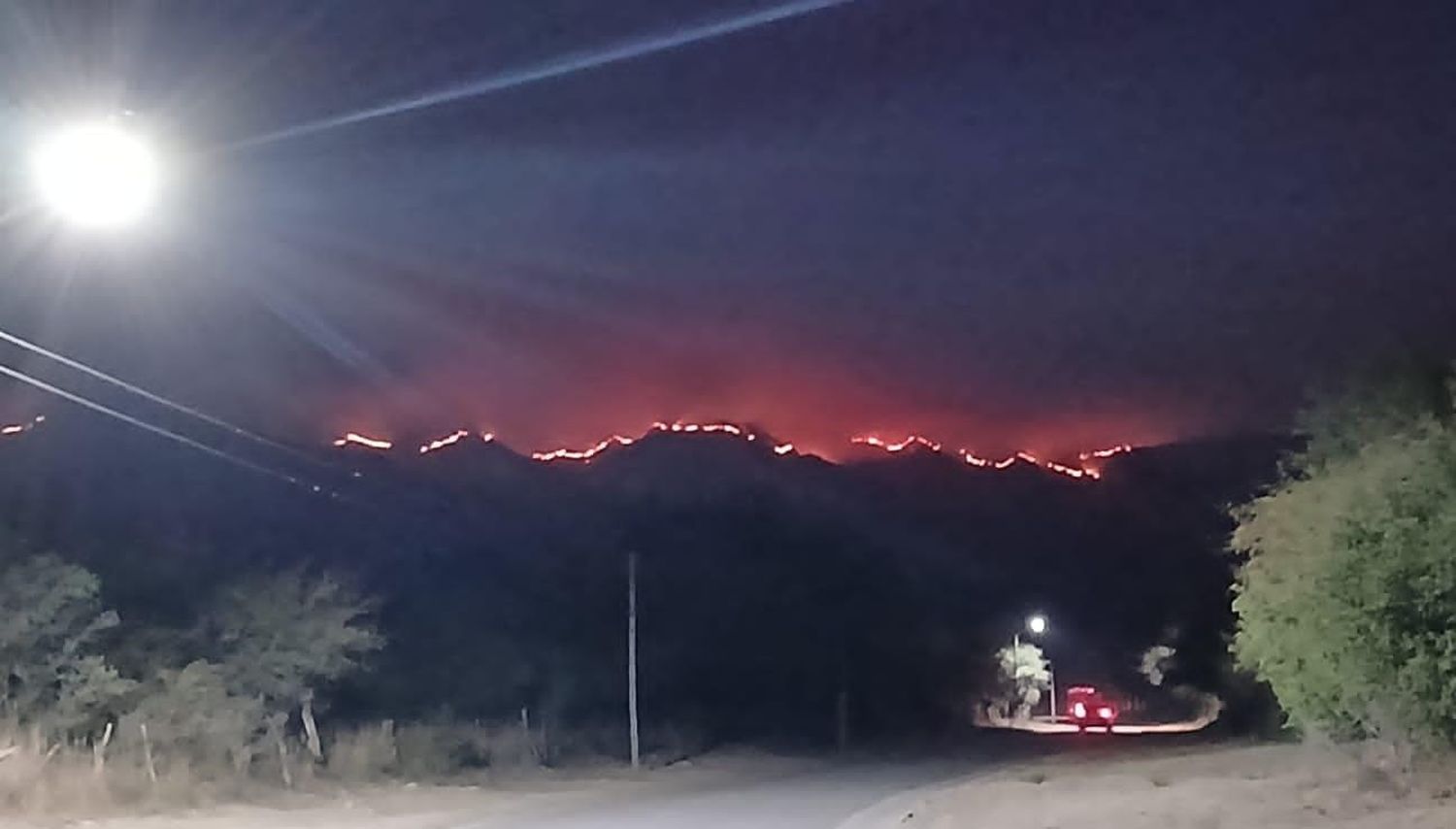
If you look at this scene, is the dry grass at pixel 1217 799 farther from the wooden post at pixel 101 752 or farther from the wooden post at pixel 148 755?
the wooden post at pixel 101 752

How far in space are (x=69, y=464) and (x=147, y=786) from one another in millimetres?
11285

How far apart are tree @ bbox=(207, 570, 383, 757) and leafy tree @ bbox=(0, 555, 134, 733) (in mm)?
2549

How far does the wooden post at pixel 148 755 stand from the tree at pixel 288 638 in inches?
112

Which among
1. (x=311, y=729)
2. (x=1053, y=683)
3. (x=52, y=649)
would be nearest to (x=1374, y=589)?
(x=311, y=729)

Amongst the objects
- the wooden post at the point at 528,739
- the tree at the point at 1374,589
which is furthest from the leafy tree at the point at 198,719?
the tree at the point at 1374,589

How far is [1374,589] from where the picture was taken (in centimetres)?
1820

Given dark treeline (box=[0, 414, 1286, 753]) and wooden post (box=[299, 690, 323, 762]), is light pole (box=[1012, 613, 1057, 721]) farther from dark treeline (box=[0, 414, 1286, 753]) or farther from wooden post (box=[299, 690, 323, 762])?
wooden post (box=[299, 690, 323, 762])

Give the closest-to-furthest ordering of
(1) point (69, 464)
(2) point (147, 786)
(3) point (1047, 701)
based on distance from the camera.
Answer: (2) point (147, 786) < (1) point (69, 464) < (3) point (1047, 701)

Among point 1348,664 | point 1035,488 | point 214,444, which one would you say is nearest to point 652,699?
point 214,444

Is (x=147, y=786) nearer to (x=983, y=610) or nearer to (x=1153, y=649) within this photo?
(x=983, y=610)

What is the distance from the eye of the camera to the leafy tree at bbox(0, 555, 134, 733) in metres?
28.2

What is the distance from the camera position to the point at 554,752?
125 feet

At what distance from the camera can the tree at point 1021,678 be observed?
75250 mm

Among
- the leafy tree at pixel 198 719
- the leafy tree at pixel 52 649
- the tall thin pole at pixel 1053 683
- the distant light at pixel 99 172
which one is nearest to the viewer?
the distant light at pixel 99 172
